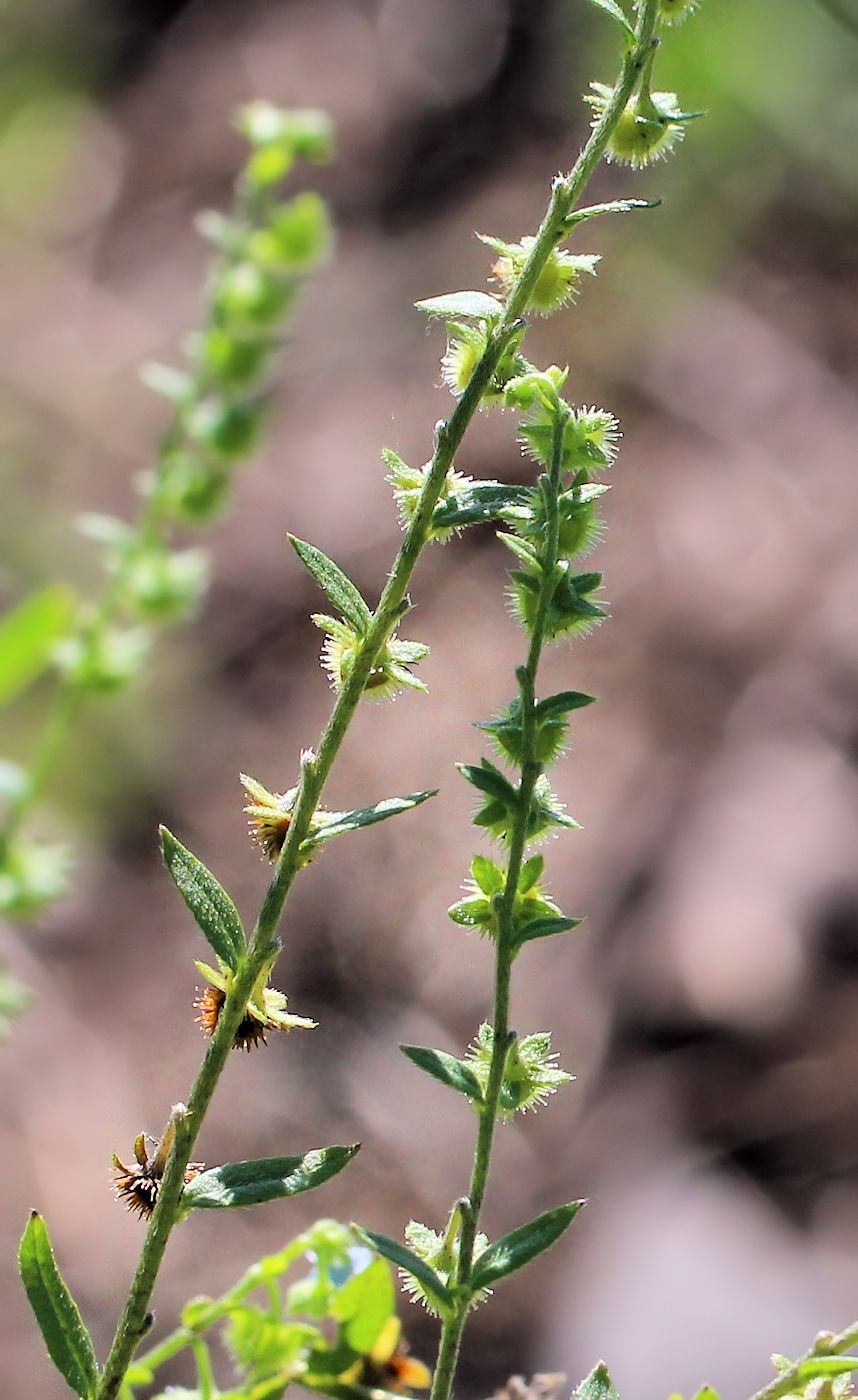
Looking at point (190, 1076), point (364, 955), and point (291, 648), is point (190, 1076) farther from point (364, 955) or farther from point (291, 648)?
point (291, 648)

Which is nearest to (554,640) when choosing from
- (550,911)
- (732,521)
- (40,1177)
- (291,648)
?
(550,911)

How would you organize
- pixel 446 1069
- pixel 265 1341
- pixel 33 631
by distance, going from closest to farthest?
1. pixel 33 631
2. pixel 265 1341
3. pixel 446 1069

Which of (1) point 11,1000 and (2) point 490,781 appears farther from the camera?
(2) point 490,781

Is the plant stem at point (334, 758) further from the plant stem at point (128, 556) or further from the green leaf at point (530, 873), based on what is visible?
the plant stem at point (128, 556)

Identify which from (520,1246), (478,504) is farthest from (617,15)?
(520,1246)

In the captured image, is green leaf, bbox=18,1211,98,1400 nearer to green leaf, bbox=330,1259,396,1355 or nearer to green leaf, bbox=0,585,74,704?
green leaf, bbox=330,1259,396,1355

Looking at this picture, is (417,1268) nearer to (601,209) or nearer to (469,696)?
(601,209)
